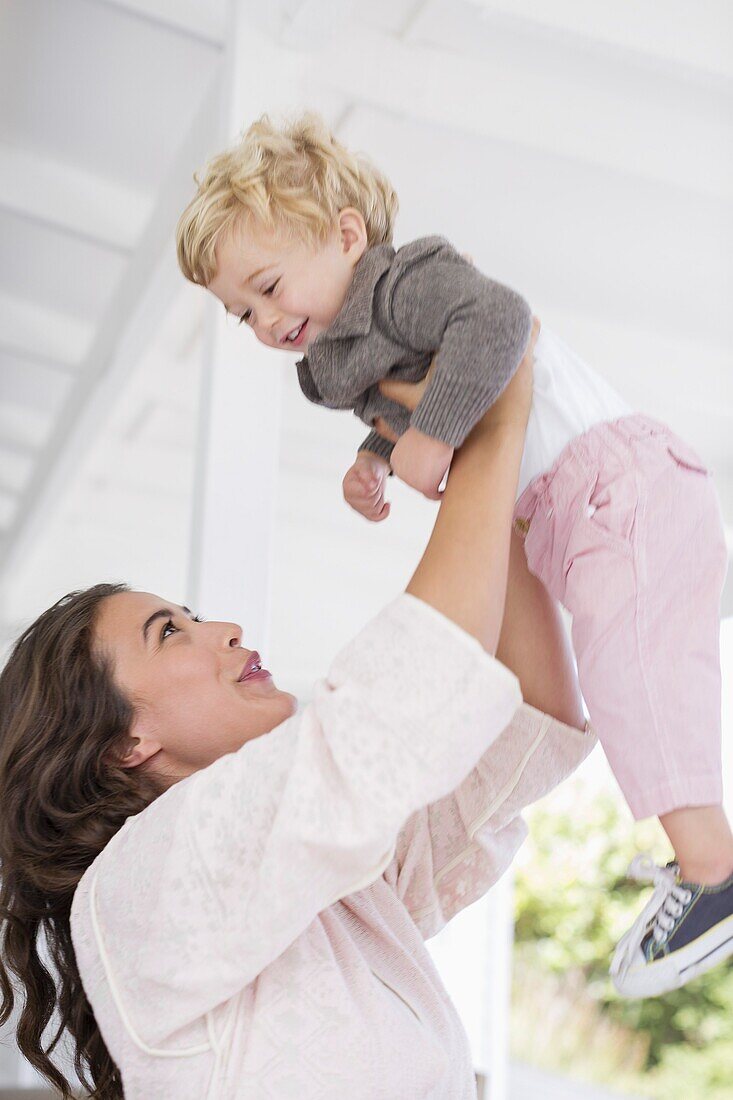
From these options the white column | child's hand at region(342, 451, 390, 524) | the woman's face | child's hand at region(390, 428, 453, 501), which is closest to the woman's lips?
the woman's face

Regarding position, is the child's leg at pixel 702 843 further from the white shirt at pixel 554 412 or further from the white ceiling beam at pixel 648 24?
the white ceiling beam at pixel 648 24

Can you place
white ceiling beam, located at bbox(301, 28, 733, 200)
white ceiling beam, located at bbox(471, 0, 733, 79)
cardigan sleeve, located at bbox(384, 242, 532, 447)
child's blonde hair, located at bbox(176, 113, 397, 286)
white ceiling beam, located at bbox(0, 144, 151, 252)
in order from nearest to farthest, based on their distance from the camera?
cardigan sleeve, located at bbox(384, 242, 532, 447) < child's blonde hair, located at bbox(176, 113, 397, 286) < white ceiling beam, located at bbox(471, 0, 733, 79) < white ceiling beam, located at bbox(301, 28, 733, 200) < white ceiling beam, located at bbox(0, 144, 151, 252)

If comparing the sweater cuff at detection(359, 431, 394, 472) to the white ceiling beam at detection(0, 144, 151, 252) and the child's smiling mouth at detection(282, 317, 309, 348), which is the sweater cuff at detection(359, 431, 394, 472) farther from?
the white ceiling beam at detection(0, 144, 151, 252)

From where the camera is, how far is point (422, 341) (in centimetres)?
119

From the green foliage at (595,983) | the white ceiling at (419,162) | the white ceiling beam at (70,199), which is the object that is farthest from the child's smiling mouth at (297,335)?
the green foliage at (595,983)

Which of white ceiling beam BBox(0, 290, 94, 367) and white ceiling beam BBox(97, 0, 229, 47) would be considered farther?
white ceiling beam BBox(0, 290, 94, 367)

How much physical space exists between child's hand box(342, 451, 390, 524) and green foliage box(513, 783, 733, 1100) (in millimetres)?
7675

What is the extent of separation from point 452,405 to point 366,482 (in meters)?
0.33

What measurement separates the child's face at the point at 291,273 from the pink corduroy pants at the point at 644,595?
1.12 feet

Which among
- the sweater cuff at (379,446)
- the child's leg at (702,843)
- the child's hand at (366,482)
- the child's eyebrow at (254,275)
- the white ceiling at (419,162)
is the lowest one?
the child's leg at (702,843)

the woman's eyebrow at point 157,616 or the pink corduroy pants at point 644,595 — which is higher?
the pink corduroy pants at point 644,595

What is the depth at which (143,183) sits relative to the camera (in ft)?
10.4

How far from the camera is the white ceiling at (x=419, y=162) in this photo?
2250 millimetres

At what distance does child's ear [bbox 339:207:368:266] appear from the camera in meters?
1.38
